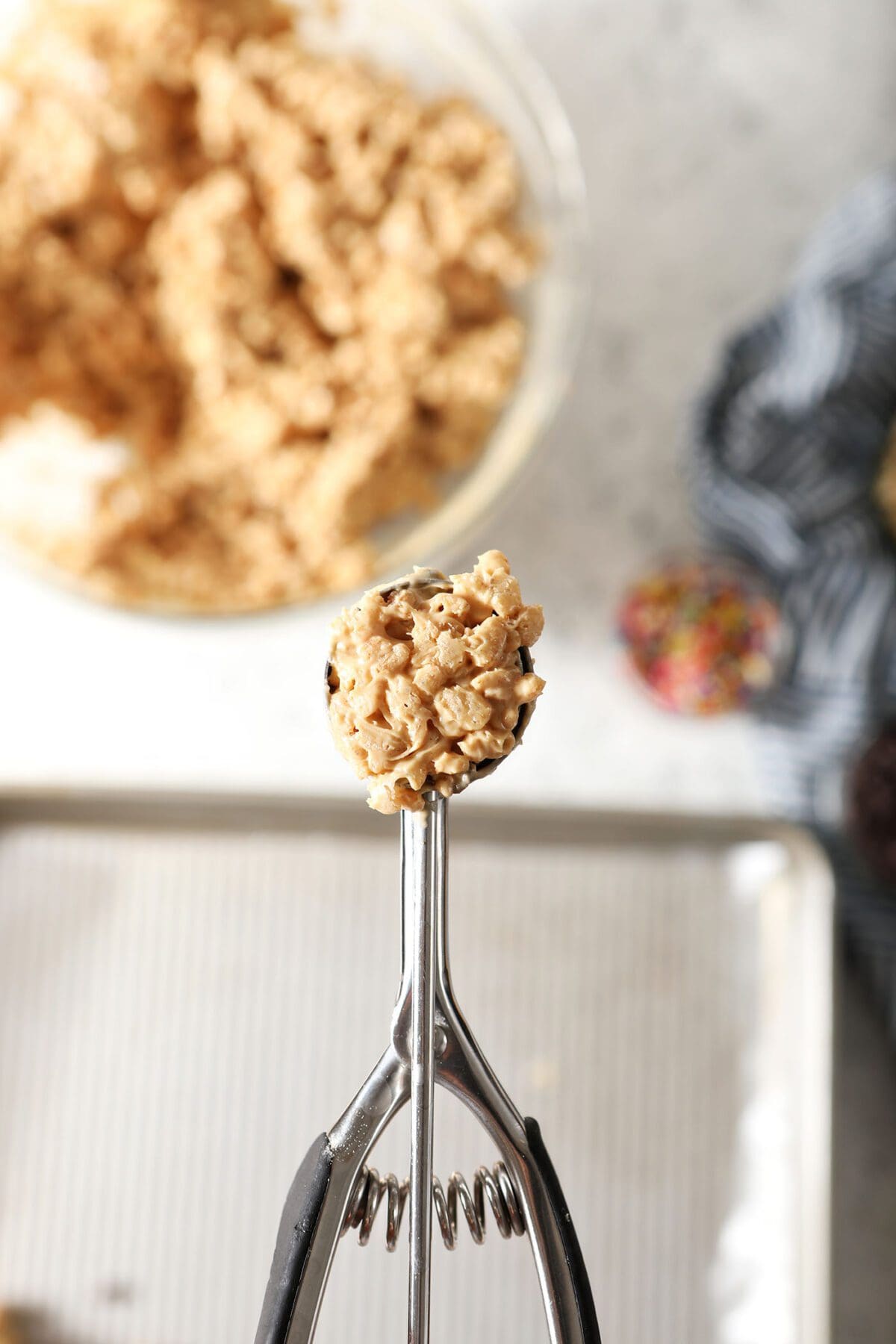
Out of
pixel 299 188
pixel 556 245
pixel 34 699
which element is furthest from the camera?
pixel 34 699

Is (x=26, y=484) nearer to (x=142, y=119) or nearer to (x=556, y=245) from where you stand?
(x=142, y=119)

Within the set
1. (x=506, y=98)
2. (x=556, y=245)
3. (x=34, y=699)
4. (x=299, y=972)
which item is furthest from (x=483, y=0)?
(x=299, y=972)

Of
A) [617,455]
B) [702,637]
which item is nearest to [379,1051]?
[702,637]

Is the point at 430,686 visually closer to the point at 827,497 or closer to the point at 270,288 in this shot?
the point at 270,288

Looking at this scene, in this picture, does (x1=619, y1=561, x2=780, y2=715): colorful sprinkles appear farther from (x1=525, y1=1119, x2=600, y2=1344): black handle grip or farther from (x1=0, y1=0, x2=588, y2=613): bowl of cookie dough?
(x1=525, y1=1119, x2=600, y2=1344): black handle grip

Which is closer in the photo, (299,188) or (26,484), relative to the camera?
(299,188)

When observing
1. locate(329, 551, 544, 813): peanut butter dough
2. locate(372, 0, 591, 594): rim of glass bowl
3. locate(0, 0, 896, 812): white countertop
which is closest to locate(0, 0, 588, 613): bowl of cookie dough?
locate(372, 0, 591, 594): rim of glass bowl
